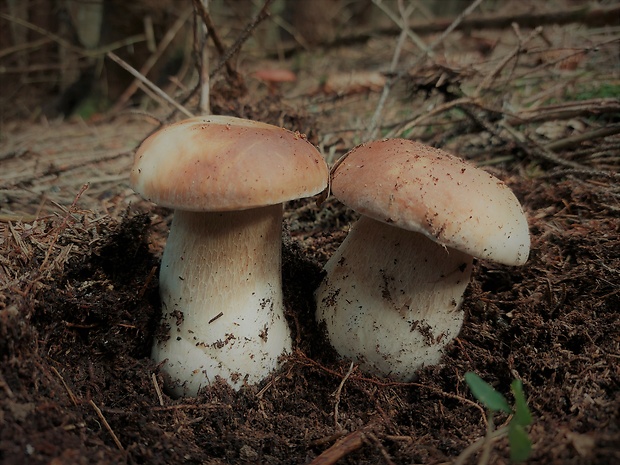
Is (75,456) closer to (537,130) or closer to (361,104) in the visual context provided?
(537,130)

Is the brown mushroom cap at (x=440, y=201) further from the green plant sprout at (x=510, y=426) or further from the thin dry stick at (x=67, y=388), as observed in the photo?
the thin dry stick at (x=67, y=388)

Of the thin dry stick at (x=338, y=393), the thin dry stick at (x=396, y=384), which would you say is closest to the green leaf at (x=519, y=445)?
the thin dry stick at (x=396, y=384)

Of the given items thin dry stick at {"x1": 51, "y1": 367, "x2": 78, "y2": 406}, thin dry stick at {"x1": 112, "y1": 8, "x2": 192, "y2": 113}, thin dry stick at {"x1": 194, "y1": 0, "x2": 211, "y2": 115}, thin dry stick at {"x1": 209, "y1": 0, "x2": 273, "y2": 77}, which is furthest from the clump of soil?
thin dry stick at {"x1": 112, "y1": 8, "x2": 192, "y2": 113}

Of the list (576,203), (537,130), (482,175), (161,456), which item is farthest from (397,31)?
(161,456)

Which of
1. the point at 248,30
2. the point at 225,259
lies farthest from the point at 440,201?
the point at 248,30

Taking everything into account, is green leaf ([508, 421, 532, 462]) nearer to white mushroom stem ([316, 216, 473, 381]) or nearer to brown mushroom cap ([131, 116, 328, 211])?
white mushroom stem ([316, 216, 473, 381])

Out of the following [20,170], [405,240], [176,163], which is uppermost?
[176,163]
